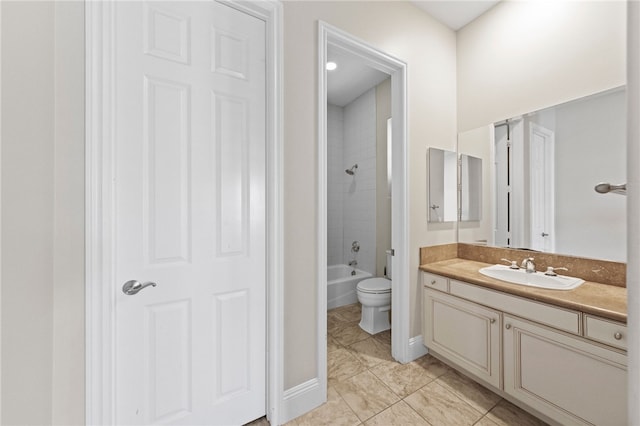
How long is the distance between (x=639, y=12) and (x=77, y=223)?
1.61 meters

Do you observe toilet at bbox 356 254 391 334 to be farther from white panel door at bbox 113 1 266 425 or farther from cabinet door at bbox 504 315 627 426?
white panel door at bbox 113 1 266 425

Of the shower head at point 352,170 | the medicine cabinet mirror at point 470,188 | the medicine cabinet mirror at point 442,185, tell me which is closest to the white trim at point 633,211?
the medicine cabinet mirror at point 442,185

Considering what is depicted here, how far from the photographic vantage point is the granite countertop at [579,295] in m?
1.15

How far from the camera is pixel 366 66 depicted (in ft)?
9.12

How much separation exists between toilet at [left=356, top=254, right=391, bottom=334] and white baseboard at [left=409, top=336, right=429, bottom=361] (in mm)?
464

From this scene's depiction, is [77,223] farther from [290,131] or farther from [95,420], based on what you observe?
[290,131]

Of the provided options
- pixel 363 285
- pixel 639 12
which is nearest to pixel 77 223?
pixel 639 12

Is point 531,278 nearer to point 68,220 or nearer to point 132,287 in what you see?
point 132,287

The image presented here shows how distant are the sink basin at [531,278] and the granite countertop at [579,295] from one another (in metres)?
0.04

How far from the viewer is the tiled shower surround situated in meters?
3.35

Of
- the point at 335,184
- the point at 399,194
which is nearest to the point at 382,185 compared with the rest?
the point at 335,184

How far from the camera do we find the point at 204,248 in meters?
1.25

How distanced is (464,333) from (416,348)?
45 cm

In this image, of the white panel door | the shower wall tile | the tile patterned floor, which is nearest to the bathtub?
the shower wall tile
